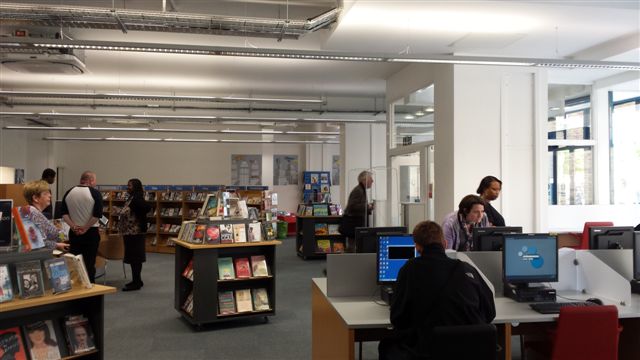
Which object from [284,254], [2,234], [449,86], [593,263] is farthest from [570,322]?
[284,254]

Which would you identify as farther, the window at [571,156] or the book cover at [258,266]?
the window at [571,156]

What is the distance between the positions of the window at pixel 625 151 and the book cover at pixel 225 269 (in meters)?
7.08

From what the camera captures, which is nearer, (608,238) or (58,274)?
(58,274)

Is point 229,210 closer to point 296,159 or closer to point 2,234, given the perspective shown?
point 2,234

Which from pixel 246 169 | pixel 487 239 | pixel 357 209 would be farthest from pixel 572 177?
pixel 246 169

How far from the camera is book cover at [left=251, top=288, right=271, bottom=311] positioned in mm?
5672

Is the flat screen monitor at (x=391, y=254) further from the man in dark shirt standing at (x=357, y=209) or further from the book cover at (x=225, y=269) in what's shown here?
the man in dark shirt standing at (x=357, y=209)

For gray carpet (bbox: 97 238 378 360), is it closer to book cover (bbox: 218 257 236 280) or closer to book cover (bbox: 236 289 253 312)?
book cover (bbox: 236 289 253 312)

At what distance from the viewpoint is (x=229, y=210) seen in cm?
583

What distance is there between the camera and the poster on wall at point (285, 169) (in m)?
17.0

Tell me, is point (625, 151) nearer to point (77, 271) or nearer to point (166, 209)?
point (77, 271)

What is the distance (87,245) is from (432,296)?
17.6 ft

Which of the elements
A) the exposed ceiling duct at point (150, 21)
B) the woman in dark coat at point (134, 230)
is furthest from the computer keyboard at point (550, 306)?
the woman in dark coat at point (134, 230)

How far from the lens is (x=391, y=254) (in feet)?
11.8
